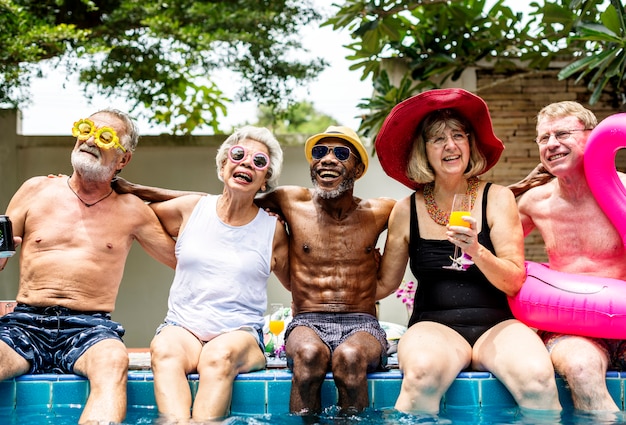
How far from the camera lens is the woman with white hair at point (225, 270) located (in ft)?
12.6

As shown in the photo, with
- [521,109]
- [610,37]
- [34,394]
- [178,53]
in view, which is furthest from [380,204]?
[178,53]

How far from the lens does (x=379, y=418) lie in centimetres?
364

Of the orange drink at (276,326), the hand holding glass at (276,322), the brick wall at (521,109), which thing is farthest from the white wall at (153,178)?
the orange drink at (276,326)

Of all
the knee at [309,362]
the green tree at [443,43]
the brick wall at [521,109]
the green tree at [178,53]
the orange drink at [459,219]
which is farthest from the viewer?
the green tree at [178,53]

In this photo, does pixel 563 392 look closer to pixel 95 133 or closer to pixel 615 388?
pixel 615 388

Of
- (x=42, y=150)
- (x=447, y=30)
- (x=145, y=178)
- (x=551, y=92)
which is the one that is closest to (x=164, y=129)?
(x=145, y=178)

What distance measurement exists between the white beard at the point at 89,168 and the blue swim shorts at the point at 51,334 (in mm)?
853

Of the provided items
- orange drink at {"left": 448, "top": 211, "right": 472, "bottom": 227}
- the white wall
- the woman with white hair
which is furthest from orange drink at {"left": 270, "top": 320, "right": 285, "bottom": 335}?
the white wall

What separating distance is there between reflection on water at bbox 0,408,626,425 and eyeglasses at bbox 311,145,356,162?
1579 mm

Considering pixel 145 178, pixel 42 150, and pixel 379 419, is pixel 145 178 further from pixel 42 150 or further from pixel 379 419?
pixel 379 419

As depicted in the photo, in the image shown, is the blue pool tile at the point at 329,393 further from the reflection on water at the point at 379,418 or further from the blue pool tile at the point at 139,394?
the blue pool tile at the point at 139,394

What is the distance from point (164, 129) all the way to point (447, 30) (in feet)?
13.6

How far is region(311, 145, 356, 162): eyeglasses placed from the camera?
4.39 metres

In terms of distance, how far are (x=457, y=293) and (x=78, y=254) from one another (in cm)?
239
